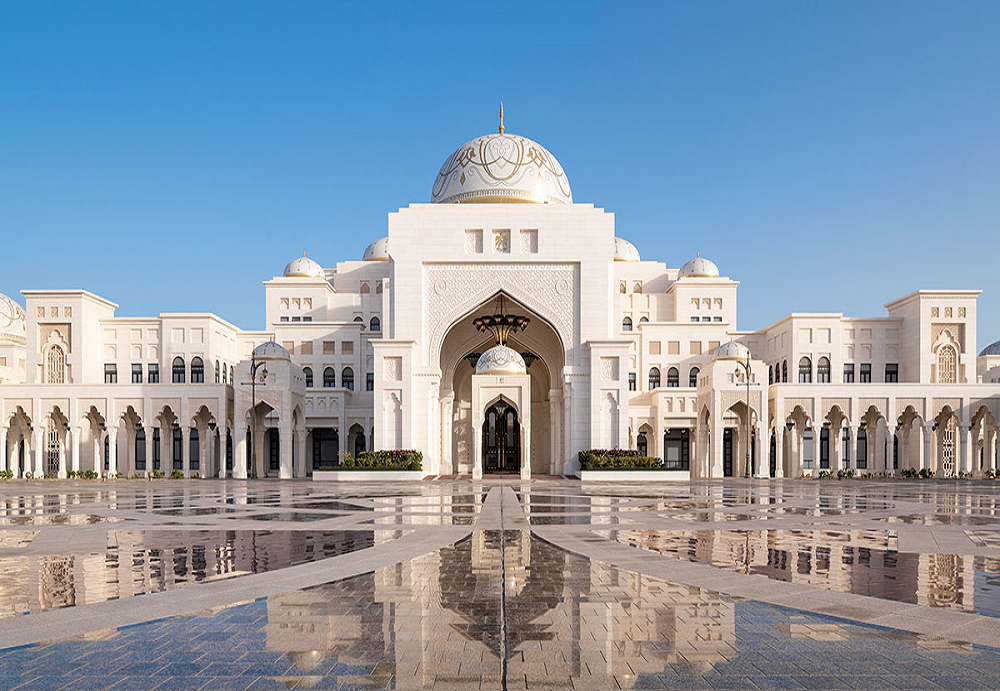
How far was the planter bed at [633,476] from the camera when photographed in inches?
1137

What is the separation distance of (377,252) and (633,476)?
101 feet

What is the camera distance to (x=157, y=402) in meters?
37.0

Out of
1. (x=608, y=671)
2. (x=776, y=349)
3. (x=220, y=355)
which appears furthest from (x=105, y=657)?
(x=776, y=349)

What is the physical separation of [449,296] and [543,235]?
527cm

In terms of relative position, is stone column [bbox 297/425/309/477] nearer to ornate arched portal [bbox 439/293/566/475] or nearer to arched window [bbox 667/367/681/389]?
ornate arched portal [bbox 439/293/566/475]

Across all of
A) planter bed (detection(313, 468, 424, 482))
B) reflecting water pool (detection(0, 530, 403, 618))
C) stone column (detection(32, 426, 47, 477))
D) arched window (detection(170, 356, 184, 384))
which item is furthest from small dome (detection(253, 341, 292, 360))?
reflecting water pool (detection(0, 530, 403, 618))

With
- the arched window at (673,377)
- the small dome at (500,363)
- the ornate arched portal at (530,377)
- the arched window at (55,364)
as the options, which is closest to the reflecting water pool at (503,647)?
the small dome at (500,363)

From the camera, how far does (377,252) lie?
175 ft

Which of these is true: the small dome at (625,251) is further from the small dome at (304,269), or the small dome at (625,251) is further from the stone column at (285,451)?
the stone column at (285,451)

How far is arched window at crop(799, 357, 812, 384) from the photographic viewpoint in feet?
146

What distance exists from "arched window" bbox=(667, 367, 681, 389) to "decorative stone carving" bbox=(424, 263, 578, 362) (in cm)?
1395

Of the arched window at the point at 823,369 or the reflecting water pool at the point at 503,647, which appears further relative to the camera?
the arched window at the point at 823,369

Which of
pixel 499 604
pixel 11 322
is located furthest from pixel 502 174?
pixel 11 322

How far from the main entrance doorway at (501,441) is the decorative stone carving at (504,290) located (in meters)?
6.53
